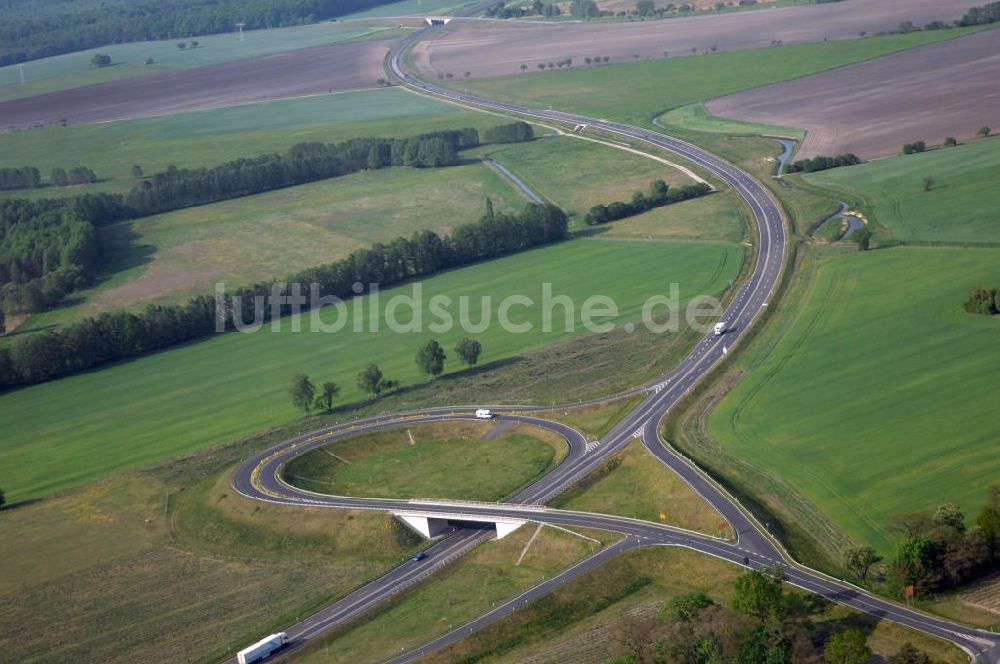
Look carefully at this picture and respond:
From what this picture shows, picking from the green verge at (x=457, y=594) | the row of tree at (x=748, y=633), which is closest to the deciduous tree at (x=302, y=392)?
the green verge at (x=457, y=594)

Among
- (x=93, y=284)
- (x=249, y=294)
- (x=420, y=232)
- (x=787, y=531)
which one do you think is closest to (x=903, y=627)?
(x=787, y=531)

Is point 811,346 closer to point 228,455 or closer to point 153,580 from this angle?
point 228,455

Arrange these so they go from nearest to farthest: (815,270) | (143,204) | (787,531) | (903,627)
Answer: (903,627) → (787,531) → (815,270) → (143,204)

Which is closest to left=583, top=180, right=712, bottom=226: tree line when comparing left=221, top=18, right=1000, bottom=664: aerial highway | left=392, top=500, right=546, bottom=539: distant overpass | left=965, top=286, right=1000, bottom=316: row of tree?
left=221, top=18, right=1000, bottom=664: aerial highway

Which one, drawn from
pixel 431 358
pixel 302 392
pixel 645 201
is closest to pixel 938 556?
pixel 431 358

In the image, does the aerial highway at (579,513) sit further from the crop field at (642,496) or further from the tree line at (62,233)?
the tree line at (62,233)
